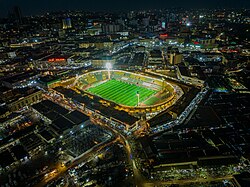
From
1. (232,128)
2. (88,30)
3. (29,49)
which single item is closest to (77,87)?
(232,128)

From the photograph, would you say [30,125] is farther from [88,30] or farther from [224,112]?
[88,30]

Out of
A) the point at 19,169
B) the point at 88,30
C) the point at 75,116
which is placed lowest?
the point at 19,169

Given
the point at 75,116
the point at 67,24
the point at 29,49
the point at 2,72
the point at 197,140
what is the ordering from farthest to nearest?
the point at 67,24 → the point at 29,49 → the point at 2,72 → the point at 75,116 → the point at 197,140

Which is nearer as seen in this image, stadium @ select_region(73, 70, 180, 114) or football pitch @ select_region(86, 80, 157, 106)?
stadium @ select_region(73, 70, 180, 114)

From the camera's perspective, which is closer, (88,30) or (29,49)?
(29,49)

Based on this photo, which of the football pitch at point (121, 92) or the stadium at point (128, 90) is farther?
the football pitch at point (121, 92)

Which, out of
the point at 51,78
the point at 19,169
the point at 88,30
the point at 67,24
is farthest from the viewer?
the point at 67,24
